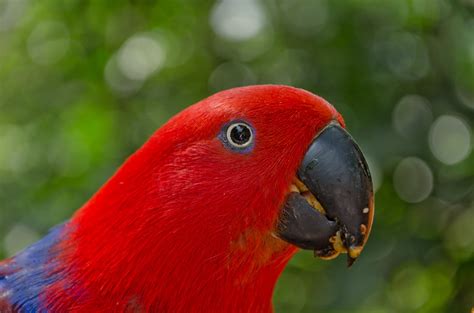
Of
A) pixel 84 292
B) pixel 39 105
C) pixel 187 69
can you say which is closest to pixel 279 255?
pixel 84 292

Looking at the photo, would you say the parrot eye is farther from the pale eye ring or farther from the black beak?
the black beak

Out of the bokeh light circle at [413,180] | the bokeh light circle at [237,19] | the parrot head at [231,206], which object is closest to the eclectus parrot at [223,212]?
the parrot head at [231,206]

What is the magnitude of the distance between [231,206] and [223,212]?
0.07 feet

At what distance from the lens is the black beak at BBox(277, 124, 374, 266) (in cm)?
169

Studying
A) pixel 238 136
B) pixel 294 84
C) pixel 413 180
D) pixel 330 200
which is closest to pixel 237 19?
pixel 294 84

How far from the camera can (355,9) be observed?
2.78 m

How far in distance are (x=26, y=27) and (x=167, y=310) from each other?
193 cm

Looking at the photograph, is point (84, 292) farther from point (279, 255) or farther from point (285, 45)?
point (285, 45)

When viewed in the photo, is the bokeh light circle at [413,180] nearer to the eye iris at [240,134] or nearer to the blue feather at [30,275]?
the eye iris at [240,134]

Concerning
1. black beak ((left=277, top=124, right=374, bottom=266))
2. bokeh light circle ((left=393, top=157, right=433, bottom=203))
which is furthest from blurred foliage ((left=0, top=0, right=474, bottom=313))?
black beak ((left=277, top=124, right=374, bottom=266))

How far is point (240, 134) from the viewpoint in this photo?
172cm

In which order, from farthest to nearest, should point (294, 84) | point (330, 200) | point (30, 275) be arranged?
1. point (294, 84)
2. point (30, 275)
3. point (330, 200)

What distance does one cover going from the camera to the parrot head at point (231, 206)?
169cm

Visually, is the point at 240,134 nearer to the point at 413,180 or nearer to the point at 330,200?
the point at 330,200
